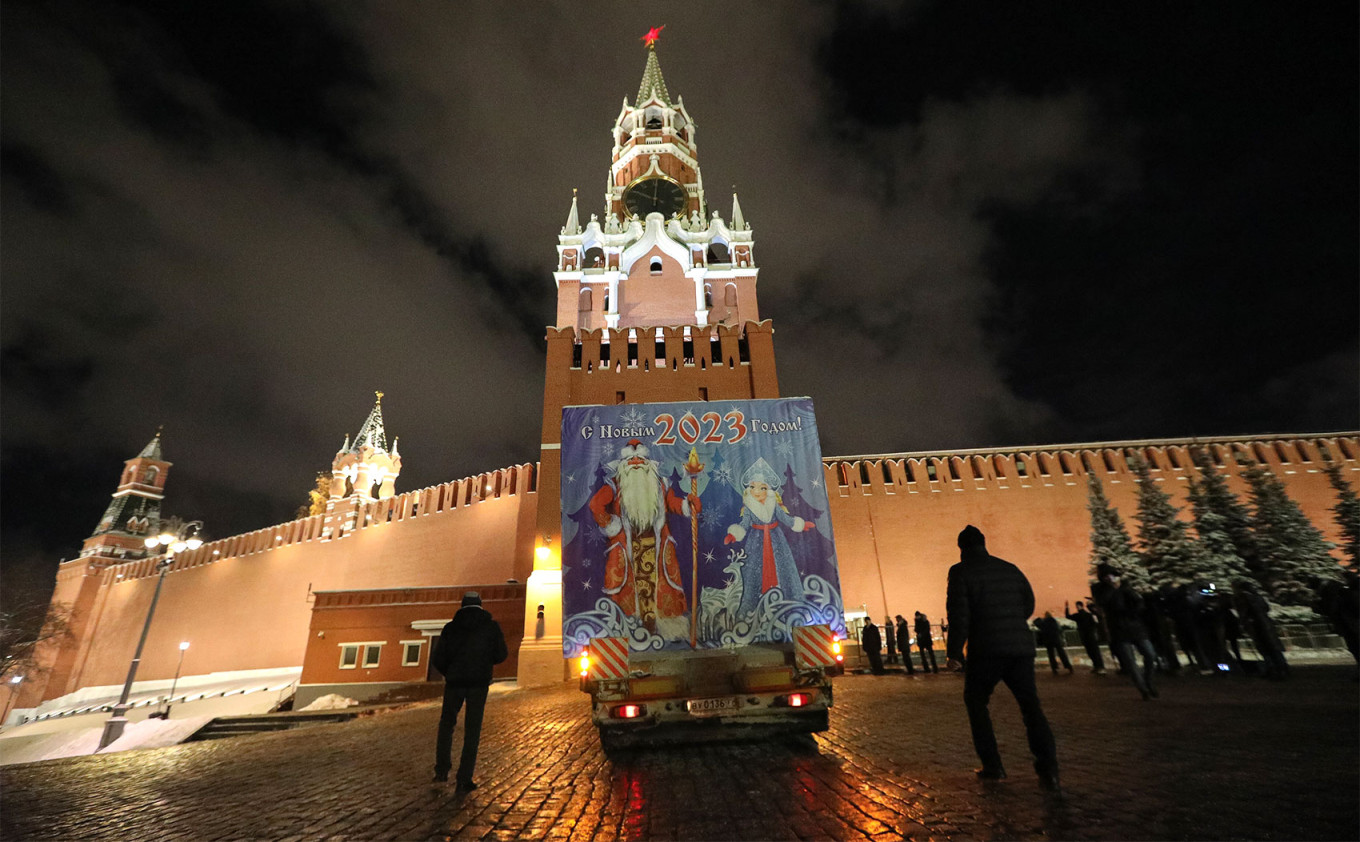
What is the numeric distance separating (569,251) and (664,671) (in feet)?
80.3

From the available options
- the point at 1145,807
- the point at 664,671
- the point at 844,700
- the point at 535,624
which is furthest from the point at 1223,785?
the point at 535,624

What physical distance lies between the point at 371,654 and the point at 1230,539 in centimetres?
2478

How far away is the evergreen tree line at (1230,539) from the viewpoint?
51.1 ft

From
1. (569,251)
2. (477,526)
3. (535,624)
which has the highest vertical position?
(569,251)

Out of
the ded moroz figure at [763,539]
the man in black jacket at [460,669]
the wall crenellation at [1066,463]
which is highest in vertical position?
the wall crenellation at [1066,463]

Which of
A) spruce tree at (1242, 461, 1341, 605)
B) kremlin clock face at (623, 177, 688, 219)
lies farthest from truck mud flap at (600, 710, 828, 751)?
kremlin clock face at (623, 177, 688, 219)

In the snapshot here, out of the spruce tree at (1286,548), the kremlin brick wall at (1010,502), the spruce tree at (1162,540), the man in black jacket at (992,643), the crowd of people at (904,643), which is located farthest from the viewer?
the kremlin brick wall at (1010,502)

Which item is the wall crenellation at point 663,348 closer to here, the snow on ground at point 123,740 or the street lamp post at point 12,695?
the snow on ground at point 123,740

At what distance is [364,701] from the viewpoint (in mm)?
16047

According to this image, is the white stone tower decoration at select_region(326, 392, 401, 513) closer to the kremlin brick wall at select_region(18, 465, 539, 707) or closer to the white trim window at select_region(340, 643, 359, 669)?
the kremlin brick wall at select_region(18, 465, 539, 707)

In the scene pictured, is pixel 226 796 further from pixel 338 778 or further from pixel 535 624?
pixel 535 624

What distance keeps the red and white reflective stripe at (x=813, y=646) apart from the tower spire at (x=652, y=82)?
3810 cm

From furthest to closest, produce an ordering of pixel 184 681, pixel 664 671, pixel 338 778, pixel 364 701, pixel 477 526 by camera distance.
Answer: pixel 184 681, pixel 477 526, pixel 364 701, pixel 664 671, pixel 338 778

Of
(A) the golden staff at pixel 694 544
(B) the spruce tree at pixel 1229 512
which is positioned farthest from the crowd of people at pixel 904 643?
(B) the spruce tree at pixel 1229 512
